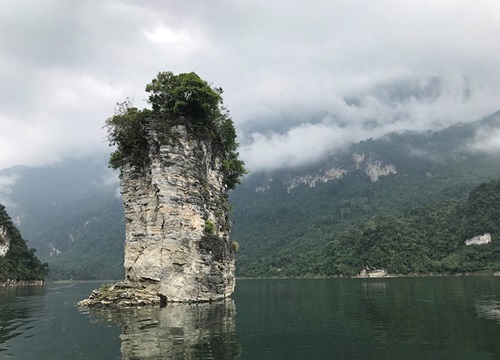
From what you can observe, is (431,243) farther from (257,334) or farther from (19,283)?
(257,334)

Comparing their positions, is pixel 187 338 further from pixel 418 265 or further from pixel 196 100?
pixel 418 265

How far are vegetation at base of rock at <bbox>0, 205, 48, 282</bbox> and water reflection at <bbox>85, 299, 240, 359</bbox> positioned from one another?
10282 cm

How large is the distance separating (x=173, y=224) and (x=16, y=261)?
4340 inches

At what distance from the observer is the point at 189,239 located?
4194 centimetres

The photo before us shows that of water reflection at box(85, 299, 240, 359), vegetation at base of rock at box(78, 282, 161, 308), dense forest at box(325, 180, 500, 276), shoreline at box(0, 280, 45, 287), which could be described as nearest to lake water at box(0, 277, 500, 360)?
water reflection at box(85, 299, 240, 359)

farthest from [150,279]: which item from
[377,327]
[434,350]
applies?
[434,350]

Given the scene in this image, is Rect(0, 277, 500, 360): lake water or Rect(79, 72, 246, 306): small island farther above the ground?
Rect(79, 72, 246, 306): small island

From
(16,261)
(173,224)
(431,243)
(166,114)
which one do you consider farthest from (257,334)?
(431,243)

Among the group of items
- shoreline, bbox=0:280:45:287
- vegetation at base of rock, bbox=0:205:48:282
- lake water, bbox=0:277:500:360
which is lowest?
shoreline, bbox=0:280:45:287

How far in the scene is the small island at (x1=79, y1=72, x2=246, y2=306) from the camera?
4134 centimetres

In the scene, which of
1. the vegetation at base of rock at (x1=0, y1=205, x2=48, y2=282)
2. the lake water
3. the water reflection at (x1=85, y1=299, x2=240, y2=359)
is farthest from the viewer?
the vegetation at base of rock at (x1=0, y1=205, x2=48, y2=282)

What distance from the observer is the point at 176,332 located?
925 inches

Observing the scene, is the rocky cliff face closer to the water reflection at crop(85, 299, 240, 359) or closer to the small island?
the small island

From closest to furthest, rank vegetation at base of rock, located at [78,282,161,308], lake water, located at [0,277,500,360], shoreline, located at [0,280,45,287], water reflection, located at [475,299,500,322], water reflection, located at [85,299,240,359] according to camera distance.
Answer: water reflection, located at [85,299,240,359]
lake water, located at [0,277,500,360]
water reflection, located at [475,299,500,322]
vegetation at base of rock, located at [78,282,161,308]
shoreline, located at [0,280,45,287]
